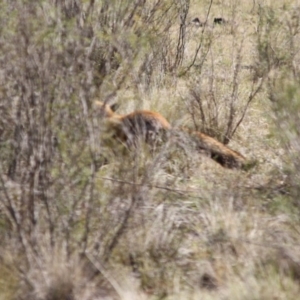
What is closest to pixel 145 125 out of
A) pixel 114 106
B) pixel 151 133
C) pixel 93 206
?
pixel 151 133

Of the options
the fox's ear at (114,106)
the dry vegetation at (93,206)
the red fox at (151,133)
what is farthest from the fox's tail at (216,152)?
the dry vegetation at (93,206)

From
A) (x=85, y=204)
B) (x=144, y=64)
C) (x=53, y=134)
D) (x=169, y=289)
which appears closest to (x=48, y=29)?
(x=53, y=134)

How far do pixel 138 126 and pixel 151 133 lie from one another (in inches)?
13.0

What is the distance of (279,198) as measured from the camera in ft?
16.3

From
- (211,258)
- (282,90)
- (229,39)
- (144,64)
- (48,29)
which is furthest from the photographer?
(229,39)

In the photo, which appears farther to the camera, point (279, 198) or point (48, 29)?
point (279, 198)

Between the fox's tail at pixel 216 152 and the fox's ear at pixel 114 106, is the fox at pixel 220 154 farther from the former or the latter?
the fox's ear at pixel 114 106

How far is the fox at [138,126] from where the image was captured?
215 inches

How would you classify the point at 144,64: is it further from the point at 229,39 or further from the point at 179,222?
the point at 229,39

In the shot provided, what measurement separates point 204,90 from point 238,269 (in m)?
3.70

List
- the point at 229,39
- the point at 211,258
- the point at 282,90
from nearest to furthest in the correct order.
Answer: the point at 211,258 < the point at 282,90 < the point at 229,39

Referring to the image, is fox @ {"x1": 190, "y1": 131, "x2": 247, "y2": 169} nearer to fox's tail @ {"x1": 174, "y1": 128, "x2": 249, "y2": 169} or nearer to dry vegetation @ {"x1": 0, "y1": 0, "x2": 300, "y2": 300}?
fox's tail @ {"x1": 174, "y1": 128, "x2": 249, "y2": 169}

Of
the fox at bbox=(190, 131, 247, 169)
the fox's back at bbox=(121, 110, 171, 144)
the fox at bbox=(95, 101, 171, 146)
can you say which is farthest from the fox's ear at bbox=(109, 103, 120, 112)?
the fox at bbox=(190, 131, 247, 169)

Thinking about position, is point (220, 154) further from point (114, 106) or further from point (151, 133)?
point (114, 106)
